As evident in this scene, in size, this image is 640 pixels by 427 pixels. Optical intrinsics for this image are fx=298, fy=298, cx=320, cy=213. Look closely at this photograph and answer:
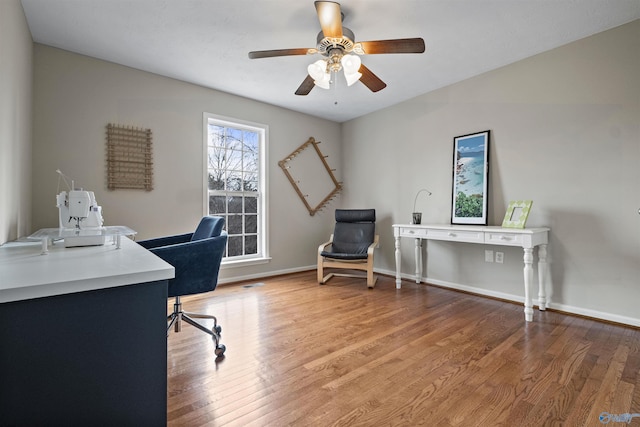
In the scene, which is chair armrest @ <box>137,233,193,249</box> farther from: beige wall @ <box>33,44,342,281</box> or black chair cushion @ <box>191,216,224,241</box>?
beige wall @ <box>33,44,342,281</box>

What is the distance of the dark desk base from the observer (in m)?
0.77

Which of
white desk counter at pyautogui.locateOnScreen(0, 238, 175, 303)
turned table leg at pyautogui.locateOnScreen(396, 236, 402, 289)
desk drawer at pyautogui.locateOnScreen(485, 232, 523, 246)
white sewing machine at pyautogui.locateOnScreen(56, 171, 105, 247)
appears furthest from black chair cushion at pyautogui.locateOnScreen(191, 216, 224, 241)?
desk drawer at pyautogui.locateOnScreen(485, 232, 523, 246)

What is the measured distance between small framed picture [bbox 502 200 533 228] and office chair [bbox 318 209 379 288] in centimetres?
146

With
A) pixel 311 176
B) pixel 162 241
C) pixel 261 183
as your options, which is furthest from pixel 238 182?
pixel 162 241

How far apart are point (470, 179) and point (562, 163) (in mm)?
821

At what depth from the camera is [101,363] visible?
855mm

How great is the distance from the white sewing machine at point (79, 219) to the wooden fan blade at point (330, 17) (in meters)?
1.75

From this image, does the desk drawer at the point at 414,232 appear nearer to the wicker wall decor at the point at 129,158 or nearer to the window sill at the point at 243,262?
the window sill at the point at 243,262

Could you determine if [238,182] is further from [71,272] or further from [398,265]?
[71,272]

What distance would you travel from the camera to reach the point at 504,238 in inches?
106

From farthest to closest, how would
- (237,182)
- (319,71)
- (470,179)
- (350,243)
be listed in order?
(350,243) → (237,182) → (470,179) → (319,71)

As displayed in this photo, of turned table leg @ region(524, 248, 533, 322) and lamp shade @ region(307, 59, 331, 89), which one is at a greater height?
lamp shade @ region(307, 59, 331, 89)

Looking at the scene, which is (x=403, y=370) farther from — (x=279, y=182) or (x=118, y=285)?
(x=279, y=182)

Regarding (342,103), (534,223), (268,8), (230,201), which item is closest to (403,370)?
(534,223)
